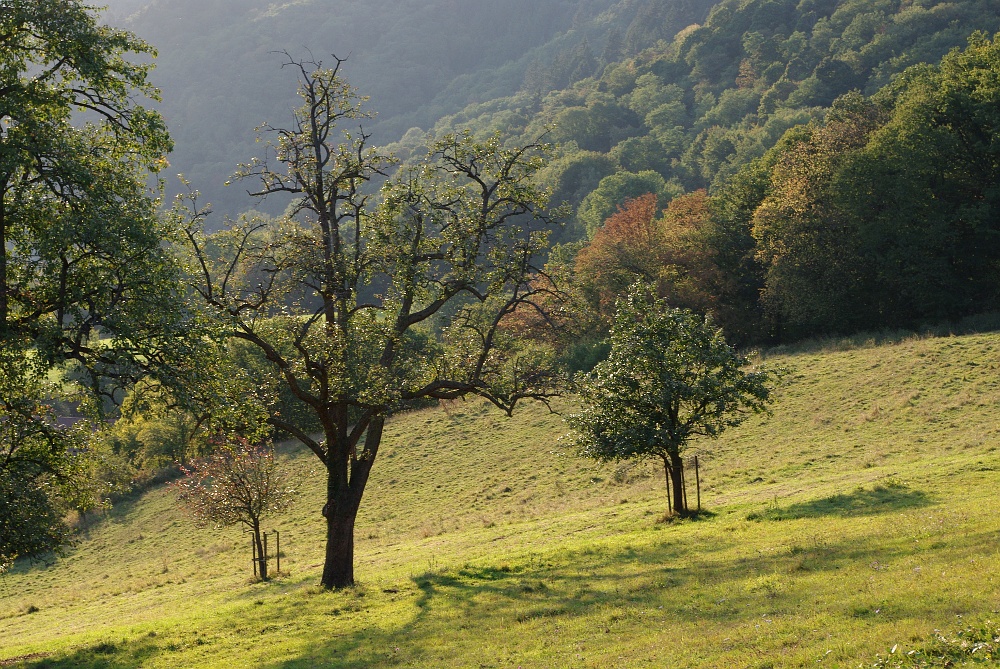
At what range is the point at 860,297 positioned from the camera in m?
62.5

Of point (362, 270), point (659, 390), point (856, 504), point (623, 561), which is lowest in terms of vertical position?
point (623, 561)

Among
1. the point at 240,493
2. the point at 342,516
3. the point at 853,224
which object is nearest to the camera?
the point at 342,516

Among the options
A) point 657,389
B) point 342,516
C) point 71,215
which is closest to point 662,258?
point 657,389

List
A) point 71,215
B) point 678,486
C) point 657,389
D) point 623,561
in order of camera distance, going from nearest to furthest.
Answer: point 71,215
point 623,561
point 657,389
point 678,486

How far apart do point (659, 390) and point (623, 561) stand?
7.40 m

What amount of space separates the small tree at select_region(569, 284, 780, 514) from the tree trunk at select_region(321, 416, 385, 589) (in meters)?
8.25

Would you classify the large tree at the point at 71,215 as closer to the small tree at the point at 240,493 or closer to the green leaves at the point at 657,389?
the green leaves at the point at 657,389

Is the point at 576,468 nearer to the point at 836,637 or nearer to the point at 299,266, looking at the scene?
the point at 299,266

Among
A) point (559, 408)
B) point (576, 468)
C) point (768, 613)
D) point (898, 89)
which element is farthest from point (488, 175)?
point (898, 89)

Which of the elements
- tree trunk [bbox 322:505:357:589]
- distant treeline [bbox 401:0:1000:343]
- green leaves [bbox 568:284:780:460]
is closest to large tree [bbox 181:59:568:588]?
tree trunk [bbox 322:505:357:589]

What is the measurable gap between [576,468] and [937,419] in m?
19.2

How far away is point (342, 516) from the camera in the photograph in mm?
24781

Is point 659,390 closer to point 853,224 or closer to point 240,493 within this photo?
point 240,493

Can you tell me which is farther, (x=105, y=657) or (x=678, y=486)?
(x=678, y=486)
